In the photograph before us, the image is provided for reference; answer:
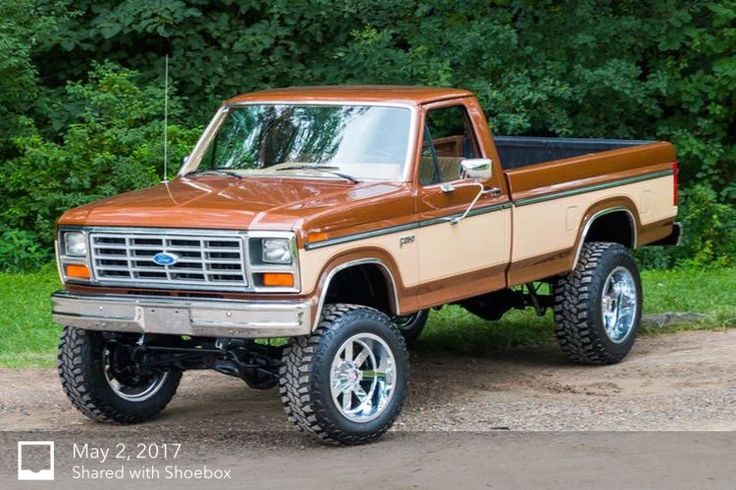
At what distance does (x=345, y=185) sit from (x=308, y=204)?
1.97 ft

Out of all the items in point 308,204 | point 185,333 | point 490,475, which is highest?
point 308,204

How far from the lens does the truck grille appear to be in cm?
813

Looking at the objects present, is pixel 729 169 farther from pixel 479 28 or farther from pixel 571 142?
pixel 571 142

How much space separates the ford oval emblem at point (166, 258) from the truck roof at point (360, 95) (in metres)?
1.74

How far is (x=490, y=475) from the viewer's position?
7.49 m

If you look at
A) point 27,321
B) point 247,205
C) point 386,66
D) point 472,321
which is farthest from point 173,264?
point 386,66

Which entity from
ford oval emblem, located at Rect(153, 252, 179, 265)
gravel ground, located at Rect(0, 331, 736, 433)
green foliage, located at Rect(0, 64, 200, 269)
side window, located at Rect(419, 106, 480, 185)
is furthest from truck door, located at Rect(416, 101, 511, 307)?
green foliage, located at Rect(0, 64, 200, 269)

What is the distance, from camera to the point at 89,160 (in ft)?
52.7

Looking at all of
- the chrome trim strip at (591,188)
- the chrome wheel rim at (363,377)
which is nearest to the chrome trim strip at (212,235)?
the chrome wheel rim at (363,377)

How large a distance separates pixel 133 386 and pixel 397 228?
6.25 ft

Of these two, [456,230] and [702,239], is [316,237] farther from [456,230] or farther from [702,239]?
[702,239]

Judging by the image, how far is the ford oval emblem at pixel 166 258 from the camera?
829cm

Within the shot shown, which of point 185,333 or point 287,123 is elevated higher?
point 287,123

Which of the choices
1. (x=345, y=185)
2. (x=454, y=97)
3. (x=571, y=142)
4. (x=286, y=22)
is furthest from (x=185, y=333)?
(x=286, y=22)
